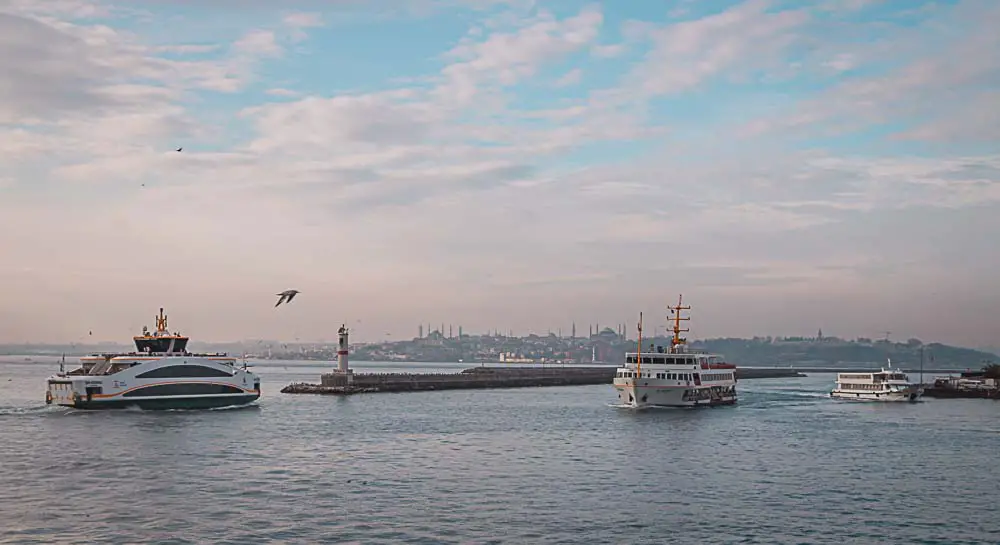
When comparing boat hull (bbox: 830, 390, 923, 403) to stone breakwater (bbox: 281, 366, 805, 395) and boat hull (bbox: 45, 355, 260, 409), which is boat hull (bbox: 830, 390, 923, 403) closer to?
stone breakwater (bbox: 281, 366, 805, 395)

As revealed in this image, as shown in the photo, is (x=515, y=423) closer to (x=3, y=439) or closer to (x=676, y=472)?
(x=676, y=472)

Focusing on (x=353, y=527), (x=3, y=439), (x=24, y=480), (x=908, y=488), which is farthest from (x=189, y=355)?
(x=908, y=488)

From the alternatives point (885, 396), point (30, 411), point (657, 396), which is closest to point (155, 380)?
point (30, 411)

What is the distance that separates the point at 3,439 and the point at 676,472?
3890cm

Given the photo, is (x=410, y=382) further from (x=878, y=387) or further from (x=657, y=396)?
(x=878, y=387)

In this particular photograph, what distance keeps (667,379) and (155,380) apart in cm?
4481

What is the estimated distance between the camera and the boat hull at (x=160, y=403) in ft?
233

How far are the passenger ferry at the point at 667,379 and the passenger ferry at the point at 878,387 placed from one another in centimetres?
2990

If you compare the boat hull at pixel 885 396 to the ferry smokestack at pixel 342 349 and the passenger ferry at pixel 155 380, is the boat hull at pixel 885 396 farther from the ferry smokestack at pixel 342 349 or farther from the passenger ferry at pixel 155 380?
the passenger ferry at pixel 155 380

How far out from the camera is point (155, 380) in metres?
72.5

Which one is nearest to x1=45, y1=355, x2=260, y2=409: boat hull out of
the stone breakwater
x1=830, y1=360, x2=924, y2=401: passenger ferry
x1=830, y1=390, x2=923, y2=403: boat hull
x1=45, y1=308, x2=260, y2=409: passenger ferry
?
x1=45, y1=308, x2=260, y2=409: passenger ferry

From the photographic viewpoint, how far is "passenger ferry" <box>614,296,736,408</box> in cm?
8631

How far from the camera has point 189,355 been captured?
2992 inches

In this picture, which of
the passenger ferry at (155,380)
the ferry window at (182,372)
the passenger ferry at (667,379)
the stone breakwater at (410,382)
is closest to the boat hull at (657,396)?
the passenger ferry at (667,379)
